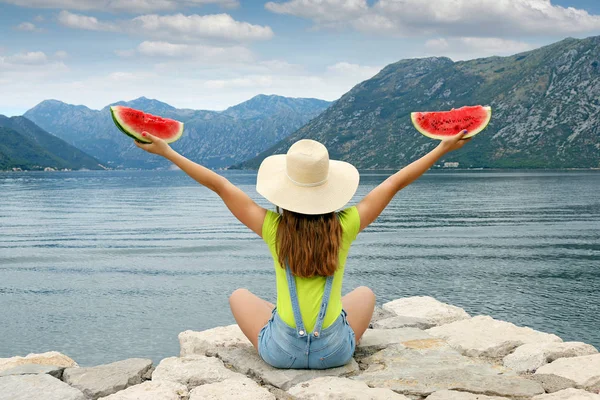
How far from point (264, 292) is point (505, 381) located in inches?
720

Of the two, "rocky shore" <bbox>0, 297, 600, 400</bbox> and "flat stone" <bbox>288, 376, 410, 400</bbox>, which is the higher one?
"flat stone" <bbox>288, 376, 410, 400</bbox>

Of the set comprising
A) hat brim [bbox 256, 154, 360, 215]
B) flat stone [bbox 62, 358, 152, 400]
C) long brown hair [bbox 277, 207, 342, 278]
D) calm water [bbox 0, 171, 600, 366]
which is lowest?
calm water [bbox 0, 171, 600, 366]

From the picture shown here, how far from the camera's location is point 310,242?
6027 millimetres

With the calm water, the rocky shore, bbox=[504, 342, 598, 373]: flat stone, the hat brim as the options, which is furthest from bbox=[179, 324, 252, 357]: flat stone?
the calm water

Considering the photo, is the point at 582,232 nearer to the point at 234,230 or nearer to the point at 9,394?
the point at 234,230

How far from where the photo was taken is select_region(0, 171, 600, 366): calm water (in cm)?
1873

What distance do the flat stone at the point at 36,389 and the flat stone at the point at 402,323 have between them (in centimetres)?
473

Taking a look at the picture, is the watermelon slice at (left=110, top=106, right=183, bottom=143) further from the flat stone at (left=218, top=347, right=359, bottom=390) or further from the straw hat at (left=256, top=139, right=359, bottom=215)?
the flat stone at (left=218, top=347, right=359, bottom=390)

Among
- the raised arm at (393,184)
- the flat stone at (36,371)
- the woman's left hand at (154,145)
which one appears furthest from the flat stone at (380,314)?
the woman's left hand at (154,145)

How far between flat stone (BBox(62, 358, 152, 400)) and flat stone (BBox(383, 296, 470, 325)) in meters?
4.94

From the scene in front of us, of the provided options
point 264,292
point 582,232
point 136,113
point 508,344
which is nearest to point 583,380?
point 508,344

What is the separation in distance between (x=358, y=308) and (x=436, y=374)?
1.17 meters

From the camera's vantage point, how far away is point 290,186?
6.18 metres

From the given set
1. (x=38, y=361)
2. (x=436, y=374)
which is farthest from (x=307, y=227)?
(x=38, y=361)
